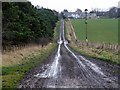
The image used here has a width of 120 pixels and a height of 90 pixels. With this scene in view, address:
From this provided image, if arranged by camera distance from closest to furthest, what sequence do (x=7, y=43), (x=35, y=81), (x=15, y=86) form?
(x=15, y=86) < (x=35, y=81) < (x=7, y=43)

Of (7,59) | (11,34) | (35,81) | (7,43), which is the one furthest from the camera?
(7,43)

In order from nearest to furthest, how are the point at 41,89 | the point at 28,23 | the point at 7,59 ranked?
the point at 41,89 < the point at 7,59 < the point at 28,23

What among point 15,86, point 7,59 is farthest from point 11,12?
point 15,86

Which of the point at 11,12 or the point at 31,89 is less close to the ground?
the point at 11,12

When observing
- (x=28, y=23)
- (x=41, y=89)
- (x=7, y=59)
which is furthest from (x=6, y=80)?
(x=28, y=23)

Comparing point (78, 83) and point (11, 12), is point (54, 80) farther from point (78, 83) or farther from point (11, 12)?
point (11, 12)

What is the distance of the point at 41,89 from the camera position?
15211mm

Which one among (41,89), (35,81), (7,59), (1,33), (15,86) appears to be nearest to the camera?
(41,89)

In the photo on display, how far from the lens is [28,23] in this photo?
5153cm

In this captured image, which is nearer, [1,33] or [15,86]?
[15,86]

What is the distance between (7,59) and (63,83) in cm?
1458

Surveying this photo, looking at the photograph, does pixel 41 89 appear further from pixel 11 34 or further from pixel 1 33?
pixel 11 34

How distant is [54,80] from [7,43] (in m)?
21.4

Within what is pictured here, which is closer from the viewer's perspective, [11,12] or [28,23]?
[11,12]
